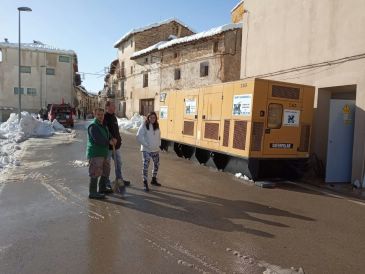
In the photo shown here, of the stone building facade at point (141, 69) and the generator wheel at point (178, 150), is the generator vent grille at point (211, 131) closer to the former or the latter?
the generator wheel at point (178, 150)

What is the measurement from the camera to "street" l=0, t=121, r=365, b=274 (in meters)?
4.34

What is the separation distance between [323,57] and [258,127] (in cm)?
325

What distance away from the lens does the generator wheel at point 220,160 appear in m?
11.0

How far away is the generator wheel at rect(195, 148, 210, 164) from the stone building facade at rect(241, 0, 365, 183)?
125 inches

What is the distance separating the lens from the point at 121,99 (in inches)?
1933

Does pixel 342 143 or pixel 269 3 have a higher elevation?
pixel 269 3

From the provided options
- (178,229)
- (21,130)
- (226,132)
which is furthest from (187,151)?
(21,130)

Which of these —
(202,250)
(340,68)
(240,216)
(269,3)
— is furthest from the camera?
(269,3)

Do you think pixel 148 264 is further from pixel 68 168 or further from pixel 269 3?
pixel 269 3

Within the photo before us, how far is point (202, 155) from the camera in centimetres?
1237

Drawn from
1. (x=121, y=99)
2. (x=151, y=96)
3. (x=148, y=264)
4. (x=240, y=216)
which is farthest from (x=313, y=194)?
(x=121, y=99)

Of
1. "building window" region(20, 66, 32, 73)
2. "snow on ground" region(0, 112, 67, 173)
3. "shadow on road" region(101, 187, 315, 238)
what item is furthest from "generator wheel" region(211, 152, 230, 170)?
"building window" region(20, 66, 32, 73)

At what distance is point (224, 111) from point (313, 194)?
3392 millimetres

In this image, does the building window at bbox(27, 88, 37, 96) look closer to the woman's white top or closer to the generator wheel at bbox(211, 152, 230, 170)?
the generator wheel at bbox(211, 152, 230, 170)
